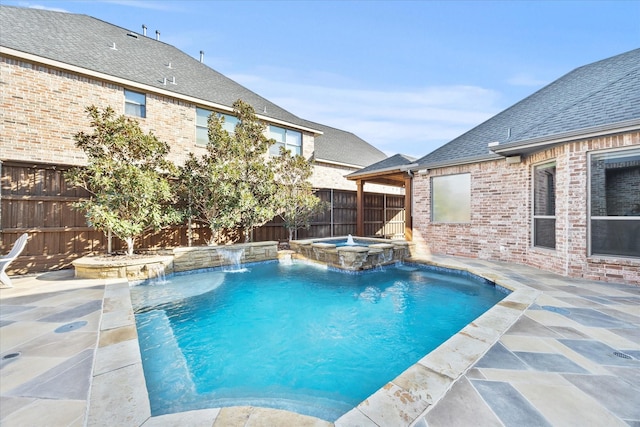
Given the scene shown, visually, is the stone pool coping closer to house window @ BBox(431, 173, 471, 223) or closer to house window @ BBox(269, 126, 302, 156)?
house window @ BBox(431, 173, 471, 223)

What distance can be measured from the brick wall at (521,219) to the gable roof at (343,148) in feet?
19.5

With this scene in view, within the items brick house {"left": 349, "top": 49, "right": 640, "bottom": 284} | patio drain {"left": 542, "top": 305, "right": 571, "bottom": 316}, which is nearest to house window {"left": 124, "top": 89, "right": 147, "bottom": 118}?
brick house {"left": 349, "top": 49, "right": 640, "bottom": 284}

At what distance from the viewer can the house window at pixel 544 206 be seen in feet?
20.5

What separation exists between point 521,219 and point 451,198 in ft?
6.80

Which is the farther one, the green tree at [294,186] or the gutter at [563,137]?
the green tree at [294,186]

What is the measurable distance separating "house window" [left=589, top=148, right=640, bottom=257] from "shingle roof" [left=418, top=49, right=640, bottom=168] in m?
0.79

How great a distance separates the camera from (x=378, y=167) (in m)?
10.7

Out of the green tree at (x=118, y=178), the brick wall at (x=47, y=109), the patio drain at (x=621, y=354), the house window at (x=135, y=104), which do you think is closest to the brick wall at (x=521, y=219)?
the patio drain at (x=621, y=354)

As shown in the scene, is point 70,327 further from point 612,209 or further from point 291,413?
point 612,209

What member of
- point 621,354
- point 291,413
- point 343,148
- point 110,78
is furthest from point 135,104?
point 621,354

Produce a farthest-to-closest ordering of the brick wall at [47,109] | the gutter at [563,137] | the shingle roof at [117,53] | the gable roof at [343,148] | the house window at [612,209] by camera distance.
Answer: the gable roof at [343,148], the shingle roof at [117,53], the brick wall at [47,109], the house window at [612,209], the gutter at [563,137]

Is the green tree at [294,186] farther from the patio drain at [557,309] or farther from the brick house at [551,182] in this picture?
the patio drain at [557,309]

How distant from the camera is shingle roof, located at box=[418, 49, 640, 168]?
5234mm

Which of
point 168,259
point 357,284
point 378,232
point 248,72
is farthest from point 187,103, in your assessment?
point 378,232
